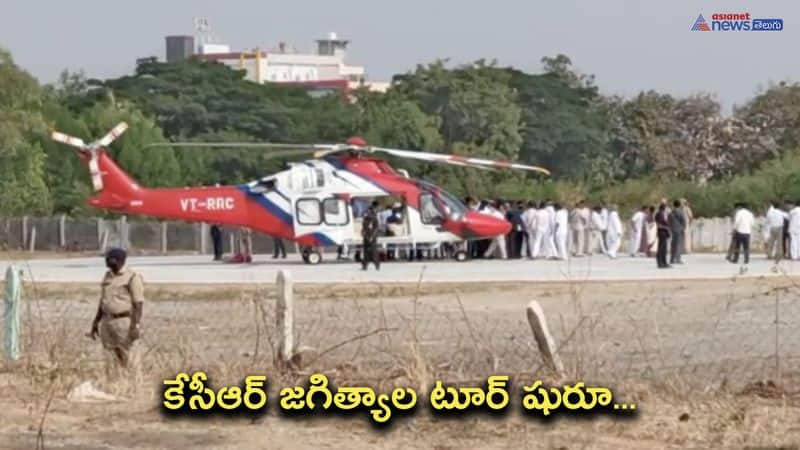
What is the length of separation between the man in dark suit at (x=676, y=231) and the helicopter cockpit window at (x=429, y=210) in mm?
5756

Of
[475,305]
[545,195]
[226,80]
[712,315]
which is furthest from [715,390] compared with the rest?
[226,80]

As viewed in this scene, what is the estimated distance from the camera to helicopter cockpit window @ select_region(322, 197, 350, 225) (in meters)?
41.7

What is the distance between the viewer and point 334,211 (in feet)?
137

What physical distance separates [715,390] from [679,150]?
75.8 m

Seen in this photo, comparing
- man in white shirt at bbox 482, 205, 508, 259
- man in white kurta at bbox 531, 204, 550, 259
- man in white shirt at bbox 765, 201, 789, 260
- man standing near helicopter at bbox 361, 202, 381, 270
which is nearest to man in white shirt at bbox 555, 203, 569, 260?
man in white kurta at bbox 531, 204, 550, 259

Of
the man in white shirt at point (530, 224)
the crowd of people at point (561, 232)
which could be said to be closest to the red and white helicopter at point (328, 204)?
the man in white shirt at point (530, 224)

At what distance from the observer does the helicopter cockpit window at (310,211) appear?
4174cm

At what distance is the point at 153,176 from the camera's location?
A: 69125 mm

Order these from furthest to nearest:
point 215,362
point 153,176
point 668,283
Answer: point 153,176 → point 668,283 → point 215,362

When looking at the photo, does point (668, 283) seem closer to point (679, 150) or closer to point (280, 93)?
point (679, 150)

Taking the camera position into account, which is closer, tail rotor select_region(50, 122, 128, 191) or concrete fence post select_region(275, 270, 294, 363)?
concrete fence post select_region(275, 270, 294, 363)

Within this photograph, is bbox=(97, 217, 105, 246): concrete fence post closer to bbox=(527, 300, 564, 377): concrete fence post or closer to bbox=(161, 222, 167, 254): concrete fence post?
bbox=(161, 222, 167, 254): concrete fence post

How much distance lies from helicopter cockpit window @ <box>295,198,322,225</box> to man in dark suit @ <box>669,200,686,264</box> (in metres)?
8.49

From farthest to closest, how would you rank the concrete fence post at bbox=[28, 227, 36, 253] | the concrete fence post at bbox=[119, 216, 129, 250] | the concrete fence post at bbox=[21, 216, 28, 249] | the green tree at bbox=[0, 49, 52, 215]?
the green tree at bbox=[0, 49, 52, 215] → the concrete fence post at bbox=[21, 216, 28, 249] → the concrete fence post at bbox=[28, 227, 36, 253] → the concrete fence post at bbox=[119, 216, 129, 250]
